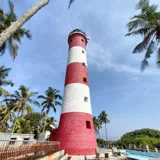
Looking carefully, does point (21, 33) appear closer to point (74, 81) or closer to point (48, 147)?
point (74, 81)

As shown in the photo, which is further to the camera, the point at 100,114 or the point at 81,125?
the point at 100,114

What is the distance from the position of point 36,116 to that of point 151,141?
99.9 ft

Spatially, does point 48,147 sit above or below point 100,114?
below

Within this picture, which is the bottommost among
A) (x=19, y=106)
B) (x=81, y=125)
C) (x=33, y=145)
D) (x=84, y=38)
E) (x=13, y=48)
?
(x=33, y=145)

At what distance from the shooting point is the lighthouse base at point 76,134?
13.1 meters

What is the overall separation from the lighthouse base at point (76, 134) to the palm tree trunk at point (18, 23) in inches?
395

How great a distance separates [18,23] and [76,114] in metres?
10.3

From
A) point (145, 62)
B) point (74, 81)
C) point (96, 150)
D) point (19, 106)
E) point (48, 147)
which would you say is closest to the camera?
point (48, 147)

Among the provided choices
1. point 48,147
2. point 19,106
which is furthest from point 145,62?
point 19,106

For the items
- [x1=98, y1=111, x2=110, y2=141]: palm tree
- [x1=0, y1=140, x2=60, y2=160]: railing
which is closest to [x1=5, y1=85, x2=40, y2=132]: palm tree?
[x1=0, y1=140, x2=60, y2=160]: railing

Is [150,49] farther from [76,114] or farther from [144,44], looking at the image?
[76,114]

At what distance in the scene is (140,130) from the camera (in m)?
52.9

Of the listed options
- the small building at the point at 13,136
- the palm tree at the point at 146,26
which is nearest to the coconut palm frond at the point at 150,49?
the palm tree at the point at 146,26

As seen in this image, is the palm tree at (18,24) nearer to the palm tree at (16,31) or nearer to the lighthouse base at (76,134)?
the palm tree at (16,31)
